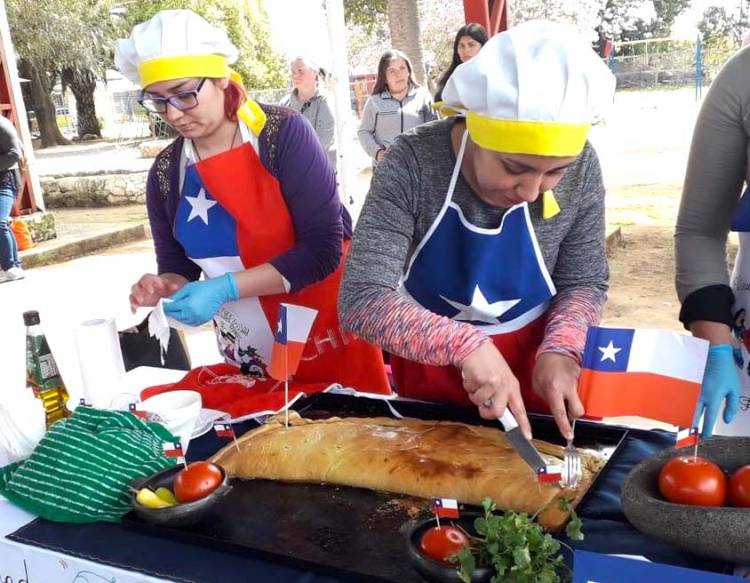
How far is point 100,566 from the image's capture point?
1.40 m

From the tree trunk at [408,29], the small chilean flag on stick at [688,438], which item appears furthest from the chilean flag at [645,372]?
the tree trunk at [408,29]

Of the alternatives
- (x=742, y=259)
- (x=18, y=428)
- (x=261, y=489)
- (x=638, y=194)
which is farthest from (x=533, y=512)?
(x=638, y=194)

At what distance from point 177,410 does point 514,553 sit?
1.00 metres

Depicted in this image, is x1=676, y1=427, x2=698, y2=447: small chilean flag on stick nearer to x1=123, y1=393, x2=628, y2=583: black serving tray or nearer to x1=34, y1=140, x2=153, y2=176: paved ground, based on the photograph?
x1=123, y1=393, x2=628, y2=583: black serving tray

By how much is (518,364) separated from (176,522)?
948 millimetres

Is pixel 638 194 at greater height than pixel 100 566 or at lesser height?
lesser

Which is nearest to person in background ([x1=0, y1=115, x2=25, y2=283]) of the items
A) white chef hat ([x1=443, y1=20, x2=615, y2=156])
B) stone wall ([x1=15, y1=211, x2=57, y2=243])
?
stone wall ([x1=15, y1=211, x2=57, y2=243])

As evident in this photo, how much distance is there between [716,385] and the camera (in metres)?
1.55

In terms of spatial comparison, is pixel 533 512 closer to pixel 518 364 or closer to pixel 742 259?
pixel 518 364

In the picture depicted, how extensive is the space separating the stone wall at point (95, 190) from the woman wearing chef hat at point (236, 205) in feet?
44.1

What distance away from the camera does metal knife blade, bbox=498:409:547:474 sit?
4.73ft

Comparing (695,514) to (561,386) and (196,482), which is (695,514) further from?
(196,482)

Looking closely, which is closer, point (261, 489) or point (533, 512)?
point (533, 512)

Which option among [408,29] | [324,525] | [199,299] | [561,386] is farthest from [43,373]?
[408,29]
